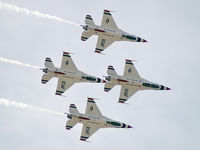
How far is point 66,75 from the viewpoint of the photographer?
149375mm

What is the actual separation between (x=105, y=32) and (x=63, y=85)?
1208cm

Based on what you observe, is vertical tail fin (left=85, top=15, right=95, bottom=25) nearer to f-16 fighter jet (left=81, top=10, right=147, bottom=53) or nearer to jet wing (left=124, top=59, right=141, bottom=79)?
f-16 fighter jet (left=81, top=10, right=147, bottom=53)

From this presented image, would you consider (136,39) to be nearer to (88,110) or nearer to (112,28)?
(112,28)

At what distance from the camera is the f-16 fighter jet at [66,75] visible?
488 feet

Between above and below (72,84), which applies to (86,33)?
above

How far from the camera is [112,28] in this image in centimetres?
15138

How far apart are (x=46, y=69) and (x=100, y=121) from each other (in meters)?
13.3

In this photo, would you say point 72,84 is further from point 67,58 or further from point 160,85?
point 160,85

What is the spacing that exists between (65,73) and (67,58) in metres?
2.76

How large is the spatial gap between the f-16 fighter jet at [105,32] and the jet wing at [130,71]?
4557mm

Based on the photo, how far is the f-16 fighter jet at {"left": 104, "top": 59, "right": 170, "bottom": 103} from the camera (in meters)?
150

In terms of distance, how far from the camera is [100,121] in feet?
491

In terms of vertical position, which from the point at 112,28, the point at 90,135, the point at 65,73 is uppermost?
the point at 112,28

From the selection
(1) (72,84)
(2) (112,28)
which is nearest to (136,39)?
(2) (112,28)
